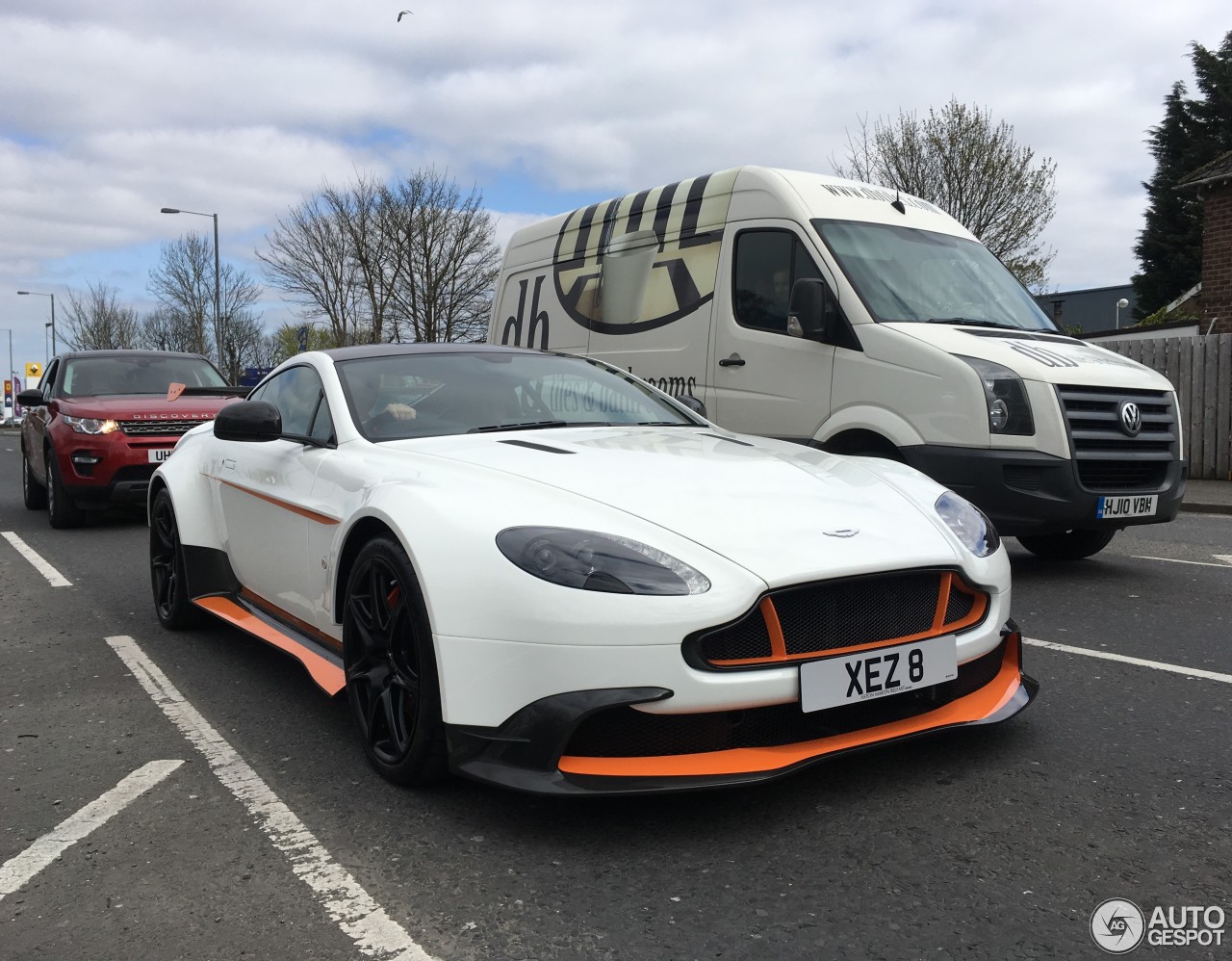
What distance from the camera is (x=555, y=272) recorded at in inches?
379

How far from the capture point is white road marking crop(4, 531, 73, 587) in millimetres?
7090

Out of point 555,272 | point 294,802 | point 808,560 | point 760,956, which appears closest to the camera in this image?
point 760,956

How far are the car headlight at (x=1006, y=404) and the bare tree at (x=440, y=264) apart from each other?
33121mm

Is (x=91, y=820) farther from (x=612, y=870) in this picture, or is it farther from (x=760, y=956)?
(x=760, y=956)

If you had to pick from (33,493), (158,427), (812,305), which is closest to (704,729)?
(812,305)

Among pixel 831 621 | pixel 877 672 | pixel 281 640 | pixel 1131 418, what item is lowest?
pixel 281 640

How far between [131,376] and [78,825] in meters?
8.98

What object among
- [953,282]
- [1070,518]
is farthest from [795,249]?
[1070,518]

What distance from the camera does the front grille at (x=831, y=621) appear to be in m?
2.80

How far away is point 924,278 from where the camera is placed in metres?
7.12

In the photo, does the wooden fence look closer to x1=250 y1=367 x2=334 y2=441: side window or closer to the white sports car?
the white sports car

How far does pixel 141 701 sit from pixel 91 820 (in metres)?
1.26

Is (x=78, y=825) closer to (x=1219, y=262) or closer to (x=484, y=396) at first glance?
(x=484, y=396)

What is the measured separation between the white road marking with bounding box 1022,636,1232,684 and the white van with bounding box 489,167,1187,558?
131 cm
